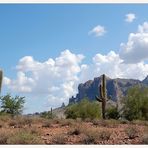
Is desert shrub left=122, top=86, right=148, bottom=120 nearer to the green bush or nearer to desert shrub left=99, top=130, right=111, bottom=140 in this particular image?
the green bush

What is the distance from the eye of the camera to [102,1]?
1212cm

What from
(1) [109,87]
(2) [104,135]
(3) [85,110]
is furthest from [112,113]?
(1) [109,87]

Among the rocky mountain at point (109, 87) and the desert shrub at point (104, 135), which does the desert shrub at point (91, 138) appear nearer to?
the desert shrub at point (104, 135)

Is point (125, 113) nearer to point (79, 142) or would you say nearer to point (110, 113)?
point (110, 113)

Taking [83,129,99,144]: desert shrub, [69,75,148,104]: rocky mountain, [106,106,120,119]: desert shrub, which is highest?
[69,75,148,104]: rocky mountain

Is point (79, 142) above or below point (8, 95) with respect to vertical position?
below

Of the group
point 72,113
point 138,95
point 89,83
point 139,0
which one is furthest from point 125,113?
point 89,83

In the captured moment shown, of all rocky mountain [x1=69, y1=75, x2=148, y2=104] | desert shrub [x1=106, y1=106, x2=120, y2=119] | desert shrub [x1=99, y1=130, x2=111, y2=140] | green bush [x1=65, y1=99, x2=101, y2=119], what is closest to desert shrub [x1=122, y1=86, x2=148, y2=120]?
desert shrub [x1=106, y1=106, x2=120, y2=119]

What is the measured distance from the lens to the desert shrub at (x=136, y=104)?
39.5 metres

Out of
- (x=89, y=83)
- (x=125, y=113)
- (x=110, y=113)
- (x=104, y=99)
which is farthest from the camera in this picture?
(x=89, y=83)

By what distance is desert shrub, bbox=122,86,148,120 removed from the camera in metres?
39.5

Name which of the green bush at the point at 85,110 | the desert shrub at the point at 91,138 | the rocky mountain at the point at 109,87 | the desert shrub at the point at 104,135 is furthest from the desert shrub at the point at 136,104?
the rocky mountain at the point at 109,87

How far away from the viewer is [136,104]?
40.1 meters

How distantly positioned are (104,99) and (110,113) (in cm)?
1473
